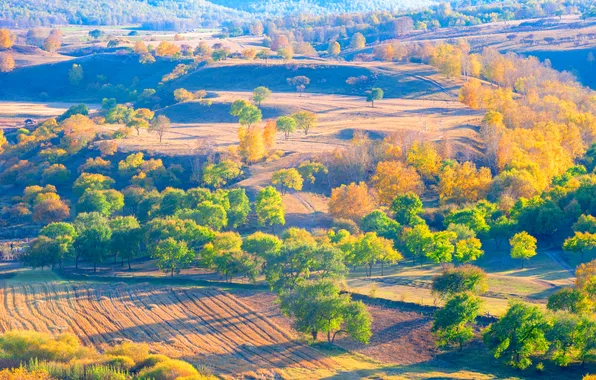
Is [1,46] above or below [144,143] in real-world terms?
above

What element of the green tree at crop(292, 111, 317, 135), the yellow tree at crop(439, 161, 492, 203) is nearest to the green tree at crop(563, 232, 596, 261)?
the yellow tree at crop(439, 161, 492, 203)

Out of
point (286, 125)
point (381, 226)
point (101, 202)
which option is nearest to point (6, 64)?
point (286, 125)

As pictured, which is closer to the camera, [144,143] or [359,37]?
[144,143]

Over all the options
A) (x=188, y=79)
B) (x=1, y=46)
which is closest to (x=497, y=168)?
(x=188, y=79)

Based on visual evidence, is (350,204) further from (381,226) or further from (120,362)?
(120,362)

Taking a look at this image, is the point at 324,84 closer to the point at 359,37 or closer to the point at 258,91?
the point at 258,91

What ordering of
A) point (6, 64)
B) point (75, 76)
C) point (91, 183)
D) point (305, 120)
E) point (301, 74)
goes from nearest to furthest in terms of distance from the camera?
point (91, 183) < point (305, 120) < point (301, 74) < point (75, 76) < point (6, 64)
